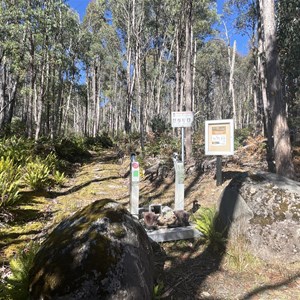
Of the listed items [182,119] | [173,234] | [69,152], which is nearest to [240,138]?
[69,152]

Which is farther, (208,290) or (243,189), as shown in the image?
(243,189)

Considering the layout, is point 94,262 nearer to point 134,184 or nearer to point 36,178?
point 134,184

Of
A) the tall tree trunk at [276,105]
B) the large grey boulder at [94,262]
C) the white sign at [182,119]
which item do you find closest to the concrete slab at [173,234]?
the large grey boulder at [94,262]

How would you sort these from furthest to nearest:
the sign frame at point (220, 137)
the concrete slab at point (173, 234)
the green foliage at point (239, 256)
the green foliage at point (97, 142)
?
the green foliage at point (97, 142)
the sign frame at point (220, 137)
the concrete slab at point (173, 234)
the green foliage at point (239, 256)

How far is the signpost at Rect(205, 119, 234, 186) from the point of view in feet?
24.4

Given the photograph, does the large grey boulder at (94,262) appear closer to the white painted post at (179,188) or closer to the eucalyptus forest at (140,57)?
the white painted post at (179,188)

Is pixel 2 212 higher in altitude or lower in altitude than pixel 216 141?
lower

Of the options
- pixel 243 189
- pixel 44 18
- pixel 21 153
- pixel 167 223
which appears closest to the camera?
pixel 243 189

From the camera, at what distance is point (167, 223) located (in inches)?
221

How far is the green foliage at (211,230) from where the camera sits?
4848mm

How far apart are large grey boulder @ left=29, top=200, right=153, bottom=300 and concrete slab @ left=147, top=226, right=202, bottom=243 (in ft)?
6.05

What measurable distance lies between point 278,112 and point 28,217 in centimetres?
609

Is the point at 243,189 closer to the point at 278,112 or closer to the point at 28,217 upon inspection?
the point at 278,112

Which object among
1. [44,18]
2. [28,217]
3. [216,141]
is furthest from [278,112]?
[44,18]
